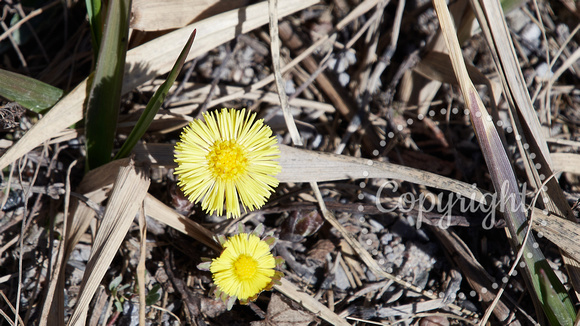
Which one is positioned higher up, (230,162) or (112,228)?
(230,162)

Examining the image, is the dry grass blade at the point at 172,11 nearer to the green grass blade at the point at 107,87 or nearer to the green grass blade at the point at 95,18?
the green grass blade at the point at 95,18

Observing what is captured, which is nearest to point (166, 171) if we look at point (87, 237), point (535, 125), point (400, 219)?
point (87, 237)

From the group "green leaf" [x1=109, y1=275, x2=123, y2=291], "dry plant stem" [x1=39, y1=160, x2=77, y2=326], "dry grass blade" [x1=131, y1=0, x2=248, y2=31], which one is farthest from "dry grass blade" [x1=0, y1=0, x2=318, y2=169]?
"green leaf" [x1=109, y1=275, x2=123, y2=291]

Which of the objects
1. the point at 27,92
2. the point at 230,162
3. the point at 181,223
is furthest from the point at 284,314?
the point at 27,92

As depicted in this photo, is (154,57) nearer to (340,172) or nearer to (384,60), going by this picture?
(340,172)

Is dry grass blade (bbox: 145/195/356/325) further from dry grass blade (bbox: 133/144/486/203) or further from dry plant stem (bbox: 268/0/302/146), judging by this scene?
dry plant stem (bbox: 268/0/302/146)

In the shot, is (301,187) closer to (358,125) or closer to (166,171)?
(358,125)
